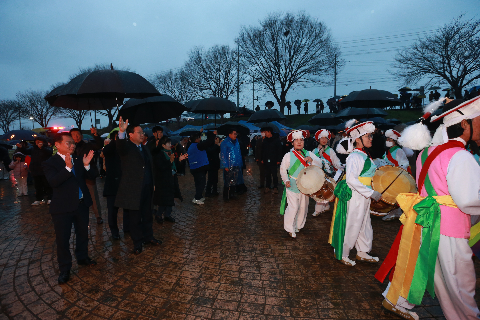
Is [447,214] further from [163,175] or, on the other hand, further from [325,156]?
[163,175]

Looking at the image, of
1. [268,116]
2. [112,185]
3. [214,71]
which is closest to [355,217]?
[112,185]

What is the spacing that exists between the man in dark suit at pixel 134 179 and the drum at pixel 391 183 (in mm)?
3344

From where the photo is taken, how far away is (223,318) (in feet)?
9.77

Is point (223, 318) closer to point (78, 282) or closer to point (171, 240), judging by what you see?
point (78, 282)

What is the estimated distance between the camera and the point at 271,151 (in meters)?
9.41

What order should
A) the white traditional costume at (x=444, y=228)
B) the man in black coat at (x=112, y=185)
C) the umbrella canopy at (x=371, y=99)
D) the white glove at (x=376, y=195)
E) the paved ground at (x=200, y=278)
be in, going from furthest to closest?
the umbrella canopy at (x=371, y=99), the man in black coat at (x=112, y=185), the white glove at (x=376, y=195), the paved ground at (x=200, y=278), the white traditional costume at (x=444, y=228)

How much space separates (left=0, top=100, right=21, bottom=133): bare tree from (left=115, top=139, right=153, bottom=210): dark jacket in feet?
192

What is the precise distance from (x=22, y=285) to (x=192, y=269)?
2.11m

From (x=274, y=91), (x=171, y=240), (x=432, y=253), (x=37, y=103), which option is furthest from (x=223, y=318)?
(x=37, y=103)

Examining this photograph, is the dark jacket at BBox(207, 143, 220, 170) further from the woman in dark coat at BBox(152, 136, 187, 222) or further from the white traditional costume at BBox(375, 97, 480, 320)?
the white traditional costume at BBox(375, 97, 480, 320)

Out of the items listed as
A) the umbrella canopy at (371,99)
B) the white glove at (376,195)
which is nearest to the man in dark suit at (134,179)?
the white glove at (376,195)

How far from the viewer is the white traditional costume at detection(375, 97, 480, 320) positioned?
2.34 meters

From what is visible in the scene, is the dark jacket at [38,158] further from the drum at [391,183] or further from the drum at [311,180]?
the drum at [391,183]

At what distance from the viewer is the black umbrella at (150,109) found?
6359 millimetres
